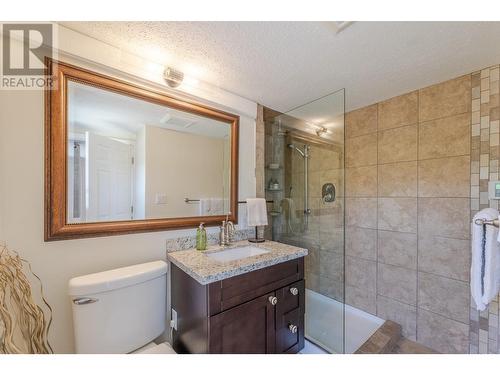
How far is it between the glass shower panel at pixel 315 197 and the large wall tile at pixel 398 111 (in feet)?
1.96

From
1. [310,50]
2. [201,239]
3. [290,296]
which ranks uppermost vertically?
[310,50]

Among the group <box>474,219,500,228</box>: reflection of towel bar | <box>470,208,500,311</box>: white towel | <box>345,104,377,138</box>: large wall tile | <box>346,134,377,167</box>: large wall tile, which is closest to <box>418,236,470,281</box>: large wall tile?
<box>470,208,500,311</box>: white towel

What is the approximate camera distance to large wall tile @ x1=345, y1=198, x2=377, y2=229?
184cm

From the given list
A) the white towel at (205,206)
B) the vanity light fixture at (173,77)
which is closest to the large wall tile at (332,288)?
the white towel at (205,206)

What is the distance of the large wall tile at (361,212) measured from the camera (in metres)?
1.84

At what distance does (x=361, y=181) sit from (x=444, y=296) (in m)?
1.02

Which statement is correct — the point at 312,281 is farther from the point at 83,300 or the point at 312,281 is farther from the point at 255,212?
the point at 83,300

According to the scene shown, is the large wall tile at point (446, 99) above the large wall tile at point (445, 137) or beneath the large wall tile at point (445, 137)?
above

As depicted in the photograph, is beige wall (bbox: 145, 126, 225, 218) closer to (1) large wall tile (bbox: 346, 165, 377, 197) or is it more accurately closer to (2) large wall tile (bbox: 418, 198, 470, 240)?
(1) large wall tile (bbox: 346, 165, 377, 197)

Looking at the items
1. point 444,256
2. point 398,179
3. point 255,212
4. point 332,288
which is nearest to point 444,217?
point 444,256

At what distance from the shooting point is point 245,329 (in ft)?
3.46

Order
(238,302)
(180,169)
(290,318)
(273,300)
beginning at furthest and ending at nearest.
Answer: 1. (180,169)
2. (290,318)
3. (273,300)
4. (238,302)

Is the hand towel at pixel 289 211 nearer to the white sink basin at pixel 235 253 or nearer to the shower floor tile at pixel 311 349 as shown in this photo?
the white sink basin at pixel 235 253
